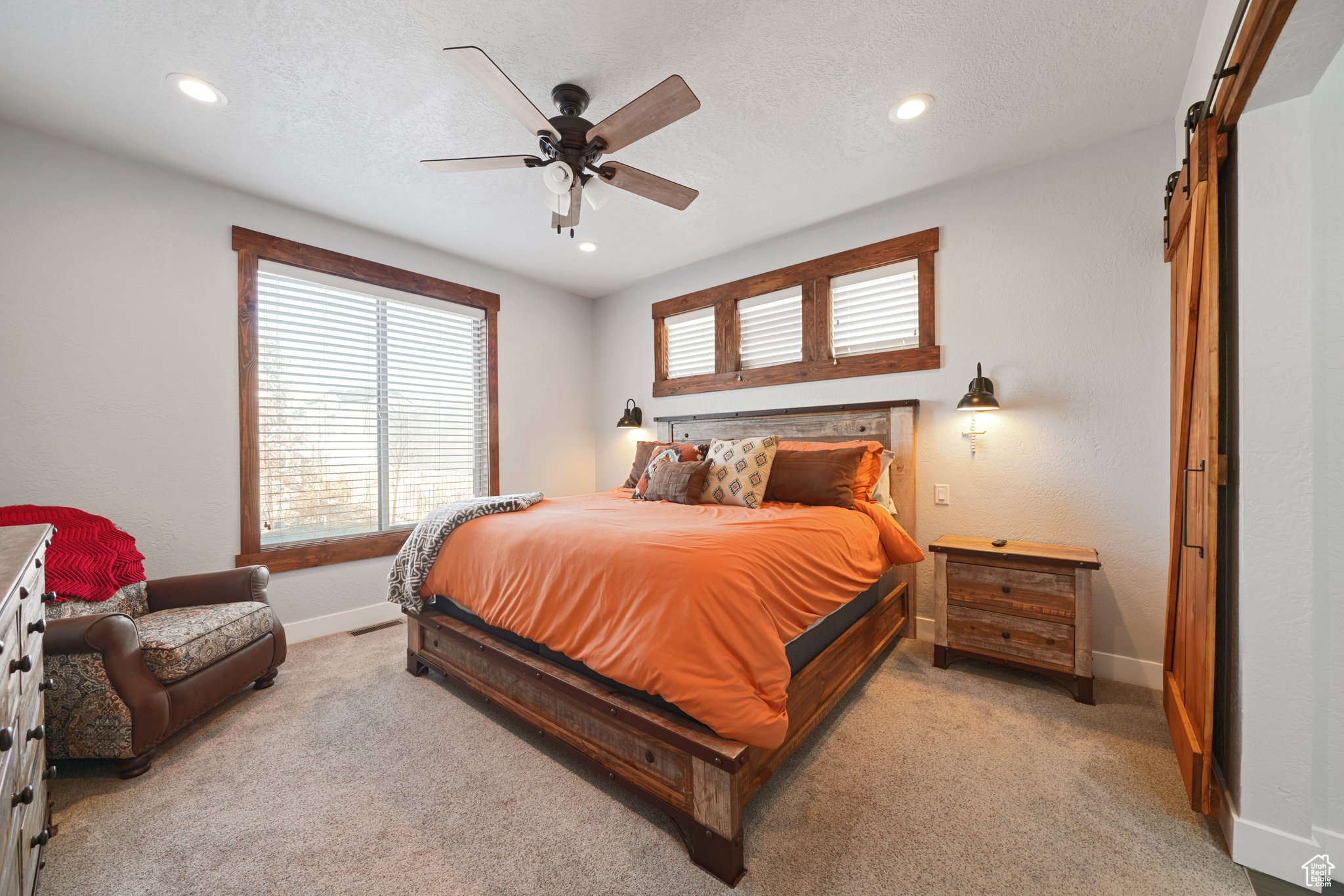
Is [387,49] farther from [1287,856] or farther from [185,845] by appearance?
[1287,856]

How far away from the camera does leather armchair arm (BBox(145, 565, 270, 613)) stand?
2.42 meters

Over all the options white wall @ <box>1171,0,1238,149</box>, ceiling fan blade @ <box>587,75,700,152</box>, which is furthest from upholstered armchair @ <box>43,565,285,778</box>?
white wall @ <box>1171,0,1238,149</box>

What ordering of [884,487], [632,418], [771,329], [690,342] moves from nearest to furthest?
[884,487], [771,329], [690,342], [632,418]

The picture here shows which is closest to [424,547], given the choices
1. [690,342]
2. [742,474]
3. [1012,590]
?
[742,474]

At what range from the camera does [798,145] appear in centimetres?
262

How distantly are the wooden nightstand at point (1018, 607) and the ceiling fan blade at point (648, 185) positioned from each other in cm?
210

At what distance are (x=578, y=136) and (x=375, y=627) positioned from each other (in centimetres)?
329

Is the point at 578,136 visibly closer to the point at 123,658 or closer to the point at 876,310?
the point at 876,310

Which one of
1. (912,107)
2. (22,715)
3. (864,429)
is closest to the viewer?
(22,715)

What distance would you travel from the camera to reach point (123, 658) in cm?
183

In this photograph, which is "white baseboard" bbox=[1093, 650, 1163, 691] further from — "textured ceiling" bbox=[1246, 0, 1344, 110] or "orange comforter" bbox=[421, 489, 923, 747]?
"textured ceiling" bbox=[1246, 0, 1344, 110]

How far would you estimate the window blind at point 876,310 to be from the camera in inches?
128

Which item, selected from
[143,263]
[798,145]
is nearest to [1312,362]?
[798,145]

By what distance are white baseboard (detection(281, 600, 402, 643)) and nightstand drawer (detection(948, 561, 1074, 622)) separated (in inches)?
132
